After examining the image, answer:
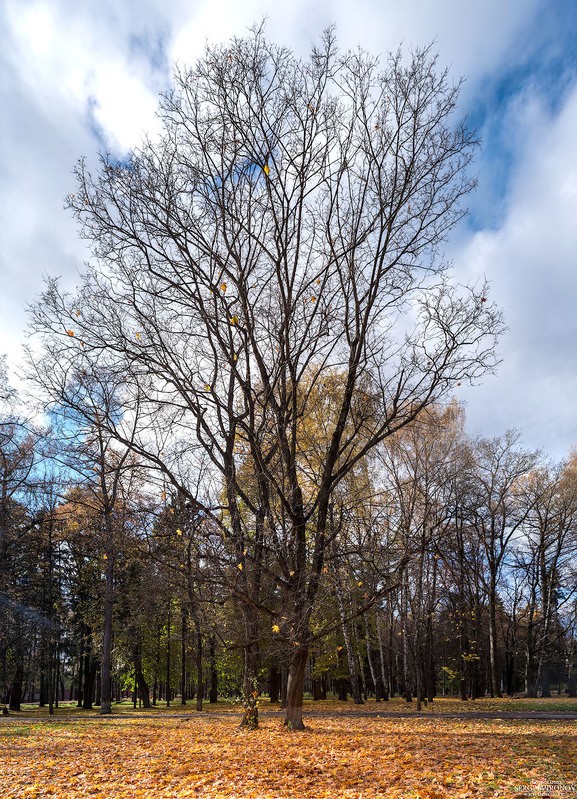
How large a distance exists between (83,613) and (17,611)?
21.8 ft

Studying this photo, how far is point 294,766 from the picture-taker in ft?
23.5

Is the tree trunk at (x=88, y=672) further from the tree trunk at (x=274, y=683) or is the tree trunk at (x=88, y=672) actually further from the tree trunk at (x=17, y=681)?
the tree trunk at (x=274, y=683)

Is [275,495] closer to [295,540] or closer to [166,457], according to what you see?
[295,540]

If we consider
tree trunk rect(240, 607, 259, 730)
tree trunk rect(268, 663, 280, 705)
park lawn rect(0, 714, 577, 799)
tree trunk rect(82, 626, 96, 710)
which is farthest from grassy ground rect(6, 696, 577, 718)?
park lawn rect(0, 714, 577, 799)

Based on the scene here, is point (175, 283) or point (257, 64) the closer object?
point (257, 64)

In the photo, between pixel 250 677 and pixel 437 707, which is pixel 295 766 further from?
pixel 437 707

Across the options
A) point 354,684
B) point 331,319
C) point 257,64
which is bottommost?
point 354,684

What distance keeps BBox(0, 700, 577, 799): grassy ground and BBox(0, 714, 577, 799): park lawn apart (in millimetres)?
12

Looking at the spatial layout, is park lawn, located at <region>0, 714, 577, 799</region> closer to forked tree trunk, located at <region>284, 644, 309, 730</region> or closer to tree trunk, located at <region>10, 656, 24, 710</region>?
forked tree trunk, located at <region>284, 644, 309, 730</region>

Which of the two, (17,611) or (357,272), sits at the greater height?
(357,272)

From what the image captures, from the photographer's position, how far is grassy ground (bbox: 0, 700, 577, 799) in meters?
5.93

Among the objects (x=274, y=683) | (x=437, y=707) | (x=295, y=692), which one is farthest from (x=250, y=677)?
(x=274, y=683)

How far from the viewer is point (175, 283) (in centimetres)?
1130

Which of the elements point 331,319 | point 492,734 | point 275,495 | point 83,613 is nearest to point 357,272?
point 331,319
